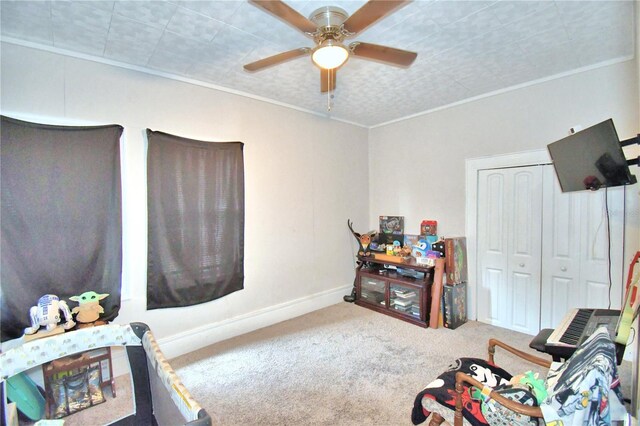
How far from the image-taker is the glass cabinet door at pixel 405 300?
3.41 m

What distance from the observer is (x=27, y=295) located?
2.01 metres

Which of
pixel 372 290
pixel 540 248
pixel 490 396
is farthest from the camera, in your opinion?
pixel 372 290

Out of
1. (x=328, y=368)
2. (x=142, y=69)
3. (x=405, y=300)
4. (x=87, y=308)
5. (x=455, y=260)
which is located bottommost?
(x=328, y=368)

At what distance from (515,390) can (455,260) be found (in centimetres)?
206

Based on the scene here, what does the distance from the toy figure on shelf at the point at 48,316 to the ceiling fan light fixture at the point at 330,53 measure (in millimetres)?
2418

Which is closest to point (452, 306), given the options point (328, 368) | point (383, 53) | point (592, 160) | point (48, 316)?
point (328, 368)

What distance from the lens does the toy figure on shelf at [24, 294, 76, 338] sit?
76.0 inches

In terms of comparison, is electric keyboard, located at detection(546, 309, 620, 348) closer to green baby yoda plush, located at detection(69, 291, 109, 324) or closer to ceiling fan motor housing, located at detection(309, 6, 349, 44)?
ceiling fan motor housing, located at detection(309, 6, 349, 44)

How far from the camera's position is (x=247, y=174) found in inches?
125

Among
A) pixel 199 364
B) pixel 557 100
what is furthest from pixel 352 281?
pixel 557 100

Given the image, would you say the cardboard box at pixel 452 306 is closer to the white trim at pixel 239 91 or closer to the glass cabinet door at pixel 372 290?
the glass cabinet door at pixel 372 290

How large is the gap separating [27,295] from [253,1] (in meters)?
2.44

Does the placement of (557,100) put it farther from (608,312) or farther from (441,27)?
(608,312)

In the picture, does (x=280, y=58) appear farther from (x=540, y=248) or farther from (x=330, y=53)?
(x=540, y=248)
